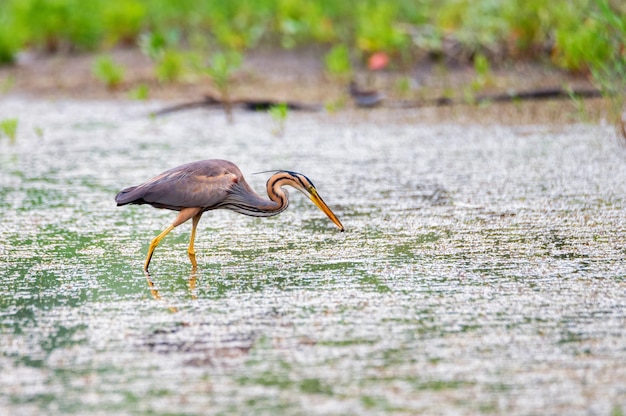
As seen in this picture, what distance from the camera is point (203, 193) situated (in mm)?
5715

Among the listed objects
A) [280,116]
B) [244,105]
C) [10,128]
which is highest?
[244,105]

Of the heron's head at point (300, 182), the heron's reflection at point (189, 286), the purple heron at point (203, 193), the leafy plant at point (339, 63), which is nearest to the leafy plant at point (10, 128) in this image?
the leafy plant at point (339, 63)

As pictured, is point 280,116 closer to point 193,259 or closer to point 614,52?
point 614,52

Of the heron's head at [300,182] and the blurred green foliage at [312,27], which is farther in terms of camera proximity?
the blurred green foliage at [312,27]

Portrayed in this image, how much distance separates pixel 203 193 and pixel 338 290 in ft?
A: 3.40

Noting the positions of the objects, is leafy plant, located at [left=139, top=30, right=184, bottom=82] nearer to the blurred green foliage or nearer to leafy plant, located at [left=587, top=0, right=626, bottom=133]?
the blurred green foliage

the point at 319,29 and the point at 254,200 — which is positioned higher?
the point at 319,29

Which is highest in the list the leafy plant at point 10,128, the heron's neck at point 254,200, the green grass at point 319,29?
the green grass at point 319,29

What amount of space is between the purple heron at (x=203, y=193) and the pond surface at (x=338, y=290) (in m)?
0.24

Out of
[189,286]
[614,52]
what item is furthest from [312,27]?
[189,286]

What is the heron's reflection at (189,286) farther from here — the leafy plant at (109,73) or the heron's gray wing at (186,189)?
the leafy plant at (109,73)

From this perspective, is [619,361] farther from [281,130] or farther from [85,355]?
[281,130]

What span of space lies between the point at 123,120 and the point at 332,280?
6917 mm

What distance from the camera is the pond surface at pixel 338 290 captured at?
3.79 metres
